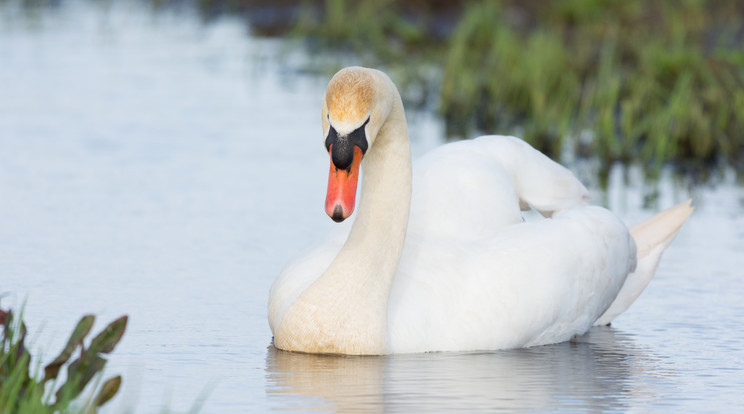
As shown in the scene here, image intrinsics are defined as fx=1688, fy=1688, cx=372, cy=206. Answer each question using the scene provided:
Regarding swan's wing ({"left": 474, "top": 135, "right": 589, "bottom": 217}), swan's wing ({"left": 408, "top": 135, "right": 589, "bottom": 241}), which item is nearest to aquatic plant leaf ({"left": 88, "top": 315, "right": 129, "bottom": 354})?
swan's wing ({"left": 408, "top": 135, "right": 589, "bottom": 241})

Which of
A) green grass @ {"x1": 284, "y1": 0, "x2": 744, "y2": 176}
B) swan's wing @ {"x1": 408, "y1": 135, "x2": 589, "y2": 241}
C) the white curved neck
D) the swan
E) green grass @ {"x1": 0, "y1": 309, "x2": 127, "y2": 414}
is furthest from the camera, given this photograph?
green grass @ {"x1": 284, "y1": 0, "x2": 744, "y2": 176}

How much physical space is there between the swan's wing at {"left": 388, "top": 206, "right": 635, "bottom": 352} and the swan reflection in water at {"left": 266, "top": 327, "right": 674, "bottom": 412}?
0.35ft

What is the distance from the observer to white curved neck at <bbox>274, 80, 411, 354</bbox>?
7.16 metres

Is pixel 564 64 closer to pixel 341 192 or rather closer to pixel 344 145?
pixel 344 145

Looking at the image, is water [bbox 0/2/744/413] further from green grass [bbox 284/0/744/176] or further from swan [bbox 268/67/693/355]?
green grass [bbox 284/0/744/176]

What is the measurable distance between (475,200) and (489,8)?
38.5 ft

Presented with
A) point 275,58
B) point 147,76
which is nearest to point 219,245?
point 147,76

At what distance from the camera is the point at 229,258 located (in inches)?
369

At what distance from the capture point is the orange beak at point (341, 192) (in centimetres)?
654

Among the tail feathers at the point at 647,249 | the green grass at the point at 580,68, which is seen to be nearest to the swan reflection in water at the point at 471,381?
the tail feathers at the point at 647,249

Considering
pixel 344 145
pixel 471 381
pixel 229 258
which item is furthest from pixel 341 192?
pixel 229 258

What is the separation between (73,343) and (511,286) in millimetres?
2462

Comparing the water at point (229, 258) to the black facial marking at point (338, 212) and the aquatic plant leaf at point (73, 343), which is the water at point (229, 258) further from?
the black facial marking at point (338, 212)

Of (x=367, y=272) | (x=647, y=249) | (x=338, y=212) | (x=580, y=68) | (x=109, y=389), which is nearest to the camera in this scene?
(x=109, y=389)
